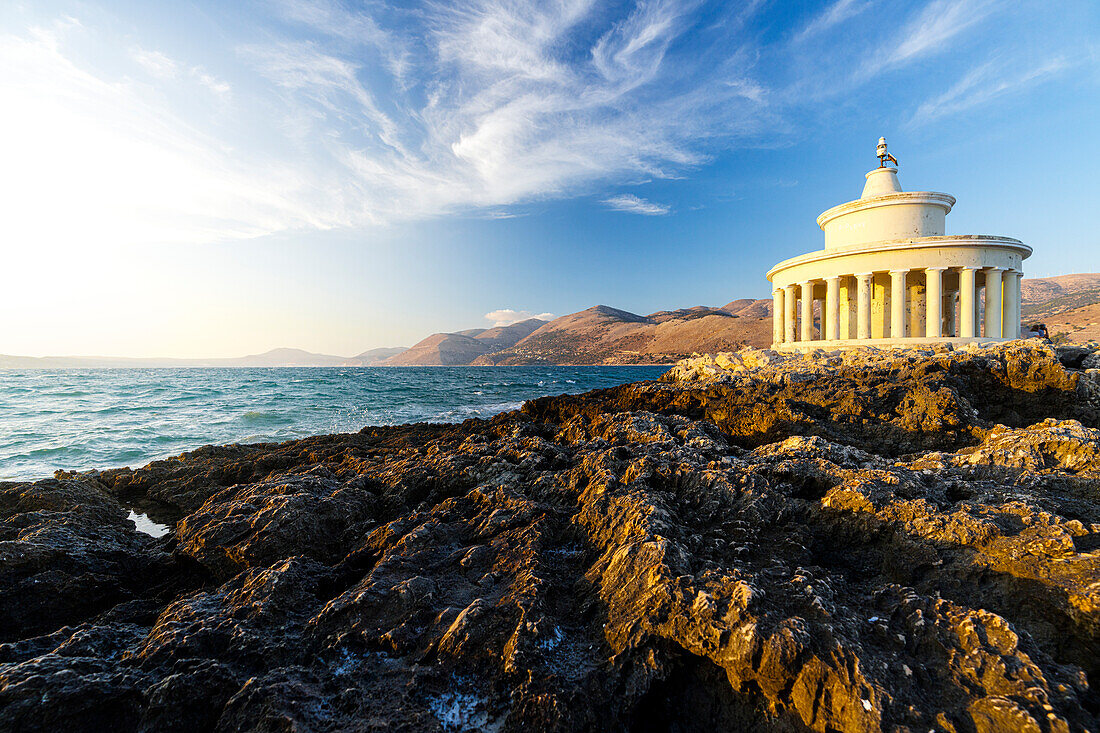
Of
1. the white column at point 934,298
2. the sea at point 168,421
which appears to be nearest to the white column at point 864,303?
the white column at point 934,298

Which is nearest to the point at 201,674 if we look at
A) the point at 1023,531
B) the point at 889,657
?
the point at 889,657

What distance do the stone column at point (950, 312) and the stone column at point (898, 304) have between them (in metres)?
5.35

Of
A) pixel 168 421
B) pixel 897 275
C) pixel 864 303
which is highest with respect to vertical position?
pixel 897 275

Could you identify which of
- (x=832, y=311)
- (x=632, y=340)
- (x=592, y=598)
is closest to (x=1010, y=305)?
(x=832, y=311)

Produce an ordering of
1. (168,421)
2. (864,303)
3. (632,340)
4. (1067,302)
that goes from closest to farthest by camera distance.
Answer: (168,421) → (864,303) → (1067,302) → (632,340)

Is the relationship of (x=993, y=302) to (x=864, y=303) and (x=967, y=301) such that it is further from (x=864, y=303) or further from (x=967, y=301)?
(x=864, y=303)

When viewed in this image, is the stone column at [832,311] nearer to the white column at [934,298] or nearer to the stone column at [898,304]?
the stone column at [898,304]

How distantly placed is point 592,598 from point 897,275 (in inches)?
762

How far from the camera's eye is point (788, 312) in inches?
779

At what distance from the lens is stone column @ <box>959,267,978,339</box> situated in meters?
15.7

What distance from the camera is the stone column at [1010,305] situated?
1630 centimetres

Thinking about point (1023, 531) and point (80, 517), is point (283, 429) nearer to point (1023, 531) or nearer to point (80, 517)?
point (80, 517)

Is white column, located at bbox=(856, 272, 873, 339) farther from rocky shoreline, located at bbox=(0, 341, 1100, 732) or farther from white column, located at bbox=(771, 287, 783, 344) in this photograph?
rocky shoreline, located at bbox=(0, 341, 1100, 732)

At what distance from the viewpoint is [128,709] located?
203 cm
